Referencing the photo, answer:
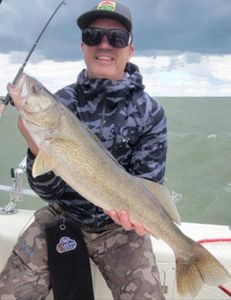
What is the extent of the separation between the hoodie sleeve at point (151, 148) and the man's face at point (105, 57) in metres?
0.34

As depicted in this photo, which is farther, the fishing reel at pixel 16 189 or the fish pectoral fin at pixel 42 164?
the fishing reel at pixel 16 189

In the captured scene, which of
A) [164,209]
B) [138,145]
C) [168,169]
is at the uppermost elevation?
[138,145]

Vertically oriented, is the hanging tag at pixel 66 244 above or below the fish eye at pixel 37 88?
below

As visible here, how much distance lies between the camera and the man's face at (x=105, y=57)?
312 cm

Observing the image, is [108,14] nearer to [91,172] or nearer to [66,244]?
[91,172]

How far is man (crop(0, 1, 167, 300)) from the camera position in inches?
115

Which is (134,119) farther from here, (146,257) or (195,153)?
(195,153)

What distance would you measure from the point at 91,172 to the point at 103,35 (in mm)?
1050

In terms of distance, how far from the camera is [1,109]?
2980mm

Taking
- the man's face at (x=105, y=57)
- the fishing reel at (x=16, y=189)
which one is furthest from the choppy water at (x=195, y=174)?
the man's face at (x=105, y=57)

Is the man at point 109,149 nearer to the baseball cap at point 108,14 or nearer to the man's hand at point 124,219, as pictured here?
the baseball cap at point 108,14

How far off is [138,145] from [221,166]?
12296 millimetres

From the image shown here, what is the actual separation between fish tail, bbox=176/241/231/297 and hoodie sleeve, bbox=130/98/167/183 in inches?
23.6

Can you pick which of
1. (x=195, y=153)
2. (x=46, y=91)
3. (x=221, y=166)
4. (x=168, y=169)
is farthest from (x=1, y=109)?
(x=195, y=153)
